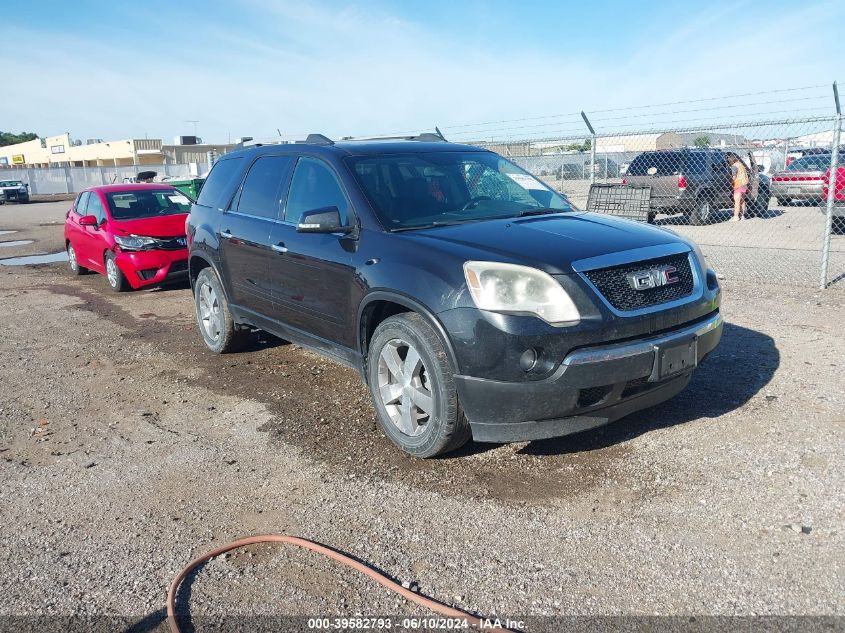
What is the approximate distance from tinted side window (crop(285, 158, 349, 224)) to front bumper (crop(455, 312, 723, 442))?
5.22 feet

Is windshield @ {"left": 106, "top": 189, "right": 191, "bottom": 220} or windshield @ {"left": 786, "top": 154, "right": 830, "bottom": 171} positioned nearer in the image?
windshield @ {"left": 106, "top": 189, "right": 191, "bottom": 220}

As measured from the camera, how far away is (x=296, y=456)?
421 centimetres

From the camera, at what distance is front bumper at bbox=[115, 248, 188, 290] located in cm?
976

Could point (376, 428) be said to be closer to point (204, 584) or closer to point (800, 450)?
point (204, 584)

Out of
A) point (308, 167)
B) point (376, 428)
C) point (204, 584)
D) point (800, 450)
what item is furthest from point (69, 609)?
point (800, 450)

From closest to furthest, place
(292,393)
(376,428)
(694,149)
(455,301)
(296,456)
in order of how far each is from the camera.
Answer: (455,301) < (296,456) < (376,428) < (292,393) < (694,149)

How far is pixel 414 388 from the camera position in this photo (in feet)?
12.9

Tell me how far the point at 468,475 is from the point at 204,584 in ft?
4.96

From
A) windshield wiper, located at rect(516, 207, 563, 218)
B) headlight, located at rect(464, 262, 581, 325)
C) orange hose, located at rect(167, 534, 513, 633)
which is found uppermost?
windshield wiper, located at rect(516, 207, 563, 218)

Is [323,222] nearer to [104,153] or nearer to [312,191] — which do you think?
[312,191]

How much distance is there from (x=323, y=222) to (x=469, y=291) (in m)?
1.18

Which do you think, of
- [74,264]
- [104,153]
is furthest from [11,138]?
[74,264]

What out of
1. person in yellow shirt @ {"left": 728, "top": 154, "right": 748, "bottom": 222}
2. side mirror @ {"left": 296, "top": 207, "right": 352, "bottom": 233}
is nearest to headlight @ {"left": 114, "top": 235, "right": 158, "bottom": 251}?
side mirror @ {"left": 296, "top": 207, "right": 352, "bottom": 233}

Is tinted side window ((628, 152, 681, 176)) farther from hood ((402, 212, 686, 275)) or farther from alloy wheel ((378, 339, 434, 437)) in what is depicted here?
alloy wheel ((378, 339, 434, 437))
